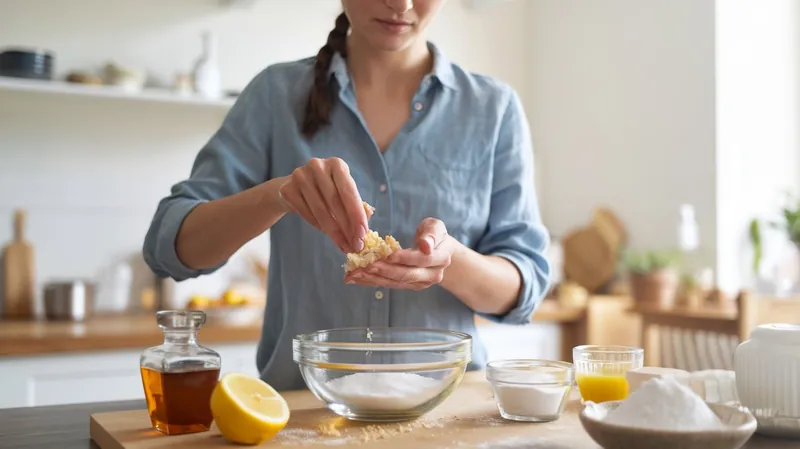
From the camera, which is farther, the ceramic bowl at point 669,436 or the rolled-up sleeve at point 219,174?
the rolled-up sleeve at point 219,174

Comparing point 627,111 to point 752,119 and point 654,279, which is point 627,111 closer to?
point 752,119

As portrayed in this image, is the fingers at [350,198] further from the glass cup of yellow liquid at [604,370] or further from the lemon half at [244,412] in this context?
the glass cup of yellow liquid at [604,370]

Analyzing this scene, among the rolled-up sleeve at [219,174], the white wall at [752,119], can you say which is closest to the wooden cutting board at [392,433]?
the rolled-up sleeve at [219,174]

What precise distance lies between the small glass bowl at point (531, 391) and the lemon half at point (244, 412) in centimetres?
28

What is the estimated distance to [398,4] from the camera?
4.24 ft

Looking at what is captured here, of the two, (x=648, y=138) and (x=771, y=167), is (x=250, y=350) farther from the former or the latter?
(x=771, y=167)

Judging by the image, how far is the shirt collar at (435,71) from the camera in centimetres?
148

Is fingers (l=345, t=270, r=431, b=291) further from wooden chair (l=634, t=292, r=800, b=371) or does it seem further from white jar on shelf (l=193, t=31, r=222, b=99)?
white jar on shelf (l=193, t=31, r=222, b=99)

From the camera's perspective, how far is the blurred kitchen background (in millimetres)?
3000

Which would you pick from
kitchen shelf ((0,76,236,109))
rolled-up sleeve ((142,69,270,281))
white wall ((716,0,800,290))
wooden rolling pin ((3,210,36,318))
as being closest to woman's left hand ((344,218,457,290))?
rolled-up sleeve ((142,69,270,281))

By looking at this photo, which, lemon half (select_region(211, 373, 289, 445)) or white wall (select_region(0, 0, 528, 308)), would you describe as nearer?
lemon half (select_region(211, 373, 289, 445))

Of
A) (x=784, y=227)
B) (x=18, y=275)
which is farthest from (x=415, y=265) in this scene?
(x=784, y=227)

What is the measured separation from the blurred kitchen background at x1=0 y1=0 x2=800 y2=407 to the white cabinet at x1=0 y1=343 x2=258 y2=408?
30cm

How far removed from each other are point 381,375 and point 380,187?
1.48 ft
